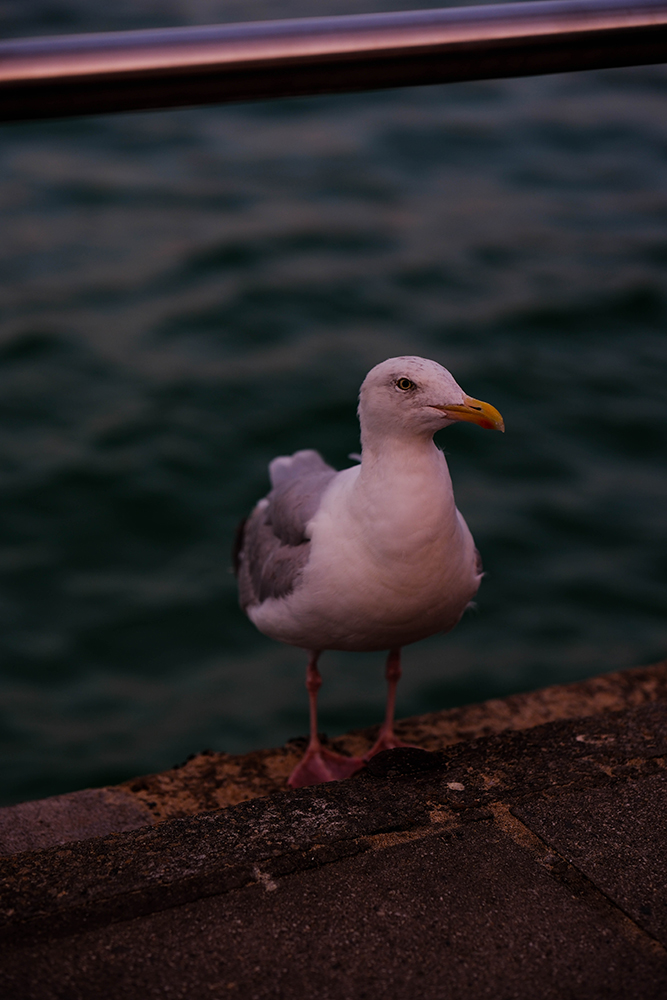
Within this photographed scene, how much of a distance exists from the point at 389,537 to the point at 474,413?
0.40 m

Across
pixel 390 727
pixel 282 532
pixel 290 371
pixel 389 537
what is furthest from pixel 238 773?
pixel 290 371

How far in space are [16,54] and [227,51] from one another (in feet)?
1.09

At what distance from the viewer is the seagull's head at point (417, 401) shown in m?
2.74

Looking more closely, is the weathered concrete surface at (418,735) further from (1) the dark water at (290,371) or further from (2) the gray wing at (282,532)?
(1) the dark water at (290,371)

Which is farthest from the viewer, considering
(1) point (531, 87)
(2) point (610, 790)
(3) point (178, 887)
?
(1) point (531, 87)

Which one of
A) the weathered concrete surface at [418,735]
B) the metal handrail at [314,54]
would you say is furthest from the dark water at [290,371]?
the metal handrail at [314,54]

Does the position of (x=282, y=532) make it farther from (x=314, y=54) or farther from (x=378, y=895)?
(x=314, y=54)

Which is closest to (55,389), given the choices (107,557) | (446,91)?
(107,557)

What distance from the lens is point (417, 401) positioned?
110 inches

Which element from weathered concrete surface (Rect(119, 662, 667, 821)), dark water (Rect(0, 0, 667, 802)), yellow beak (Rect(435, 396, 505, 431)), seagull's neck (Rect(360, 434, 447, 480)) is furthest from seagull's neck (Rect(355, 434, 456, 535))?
dark water (Rect(0, 0, 667, 802))

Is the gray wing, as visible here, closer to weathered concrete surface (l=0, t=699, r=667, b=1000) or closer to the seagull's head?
the seagull's head

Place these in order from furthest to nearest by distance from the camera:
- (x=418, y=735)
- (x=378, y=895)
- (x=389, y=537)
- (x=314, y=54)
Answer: (x=418, y=735)
(x=389, y=537)
(x=378, y=895)
(x=314, y=54)

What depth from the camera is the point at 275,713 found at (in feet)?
19.8

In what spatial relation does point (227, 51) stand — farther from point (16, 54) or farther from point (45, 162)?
point (45, 162)
